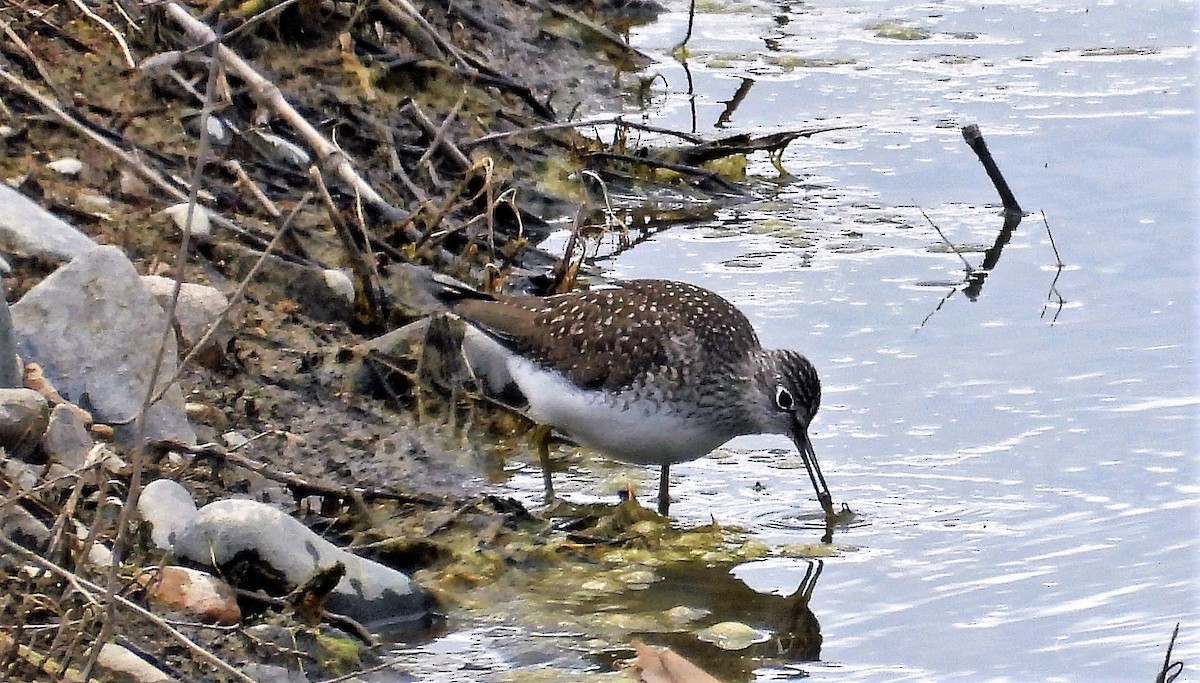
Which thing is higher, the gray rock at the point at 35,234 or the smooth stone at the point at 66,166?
the gray rock at the point at 35,234

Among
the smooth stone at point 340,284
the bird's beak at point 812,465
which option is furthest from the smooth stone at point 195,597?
the smooth stone at point 340,284

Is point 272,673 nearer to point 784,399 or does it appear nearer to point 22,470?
point 22,470

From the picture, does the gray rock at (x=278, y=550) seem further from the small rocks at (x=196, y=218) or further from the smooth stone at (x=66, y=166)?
the smooth stone at (x=66, y=166)

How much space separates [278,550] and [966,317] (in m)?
3.56

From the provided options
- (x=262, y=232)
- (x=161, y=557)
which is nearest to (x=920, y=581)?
(x=161, y=557)

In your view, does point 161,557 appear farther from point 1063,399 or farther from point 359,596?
point 1063,399

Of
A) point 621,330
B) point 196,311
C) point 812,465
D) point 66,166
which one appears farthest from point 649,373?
point 66,166

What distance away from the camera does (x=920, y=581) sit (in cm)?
512

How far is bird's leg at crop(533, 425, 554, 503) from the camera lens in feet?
19.0

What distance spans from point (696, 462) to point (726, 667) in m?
1.73

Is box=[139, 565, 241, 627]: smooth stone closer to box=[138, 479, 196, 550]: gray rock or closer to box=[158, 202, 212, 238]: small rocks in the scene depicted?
box=[138, 479, 196, 550]: gray rock

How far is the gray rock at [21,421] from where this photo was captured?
4469mm

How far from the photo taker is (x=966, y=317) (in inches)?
280

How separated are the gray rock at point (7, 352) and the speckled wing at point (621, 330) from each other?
1.82m
